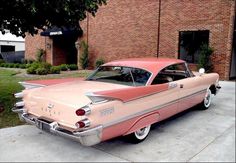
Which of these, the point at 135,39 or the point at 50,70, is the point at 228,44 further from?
the point at 50,70

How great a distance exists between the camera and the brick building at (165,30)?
12922mm

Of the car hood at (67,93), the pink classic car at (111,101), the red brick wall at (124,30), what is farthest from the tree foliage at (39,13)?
the red brick wall at (124,30)

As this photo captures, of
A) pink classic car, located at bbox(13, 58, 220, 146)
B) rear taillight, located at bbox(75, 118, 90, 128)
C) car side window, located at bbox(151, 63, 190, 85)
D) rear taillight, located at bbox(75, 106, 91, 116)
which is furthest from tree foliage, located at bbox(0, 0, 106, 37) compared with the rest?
rear taillight, located at bbox(75, 118, 90, 128)

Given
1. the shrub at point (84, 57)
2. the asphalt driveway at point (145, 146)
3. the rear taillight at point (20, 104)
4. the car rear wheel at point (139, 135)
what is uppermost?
the shrub at point (84, 57)

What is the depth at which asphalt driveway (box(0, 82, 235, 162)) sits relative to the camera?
3.96m

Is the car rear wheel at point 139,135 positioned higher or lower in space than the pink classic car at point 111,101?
lower

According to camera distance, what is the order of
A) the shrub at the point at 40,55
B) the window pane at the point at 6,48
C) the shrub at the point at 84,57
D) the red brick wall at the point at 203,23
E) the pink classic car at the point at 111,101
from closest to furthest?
the pink classic car at the point at 111,101 → the red brick wall at the point at 203,23 → the shrub at the point at 84,57 → the shrub at the point at 40,55 → the window pane at the point at 6,48

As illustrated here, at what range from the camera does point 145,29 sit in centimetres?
1592

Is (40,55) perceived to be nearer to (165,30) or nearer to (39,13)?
(165,30)

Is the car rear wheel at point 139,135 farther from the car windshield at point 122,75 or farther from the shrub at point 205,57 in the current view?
the shrub at point 205,57

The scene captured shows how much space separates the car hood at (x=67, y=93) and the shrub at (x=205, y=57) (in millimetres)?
9402

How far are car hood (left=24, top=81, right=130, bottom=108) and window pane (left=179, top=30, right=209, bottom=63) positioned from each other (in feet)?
33.6

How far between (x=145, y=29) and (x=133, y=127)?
1238 cm

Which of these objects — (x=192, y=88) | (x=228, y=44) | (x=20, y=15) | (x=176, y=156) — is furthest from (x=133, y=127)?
(x=228, y=44)
